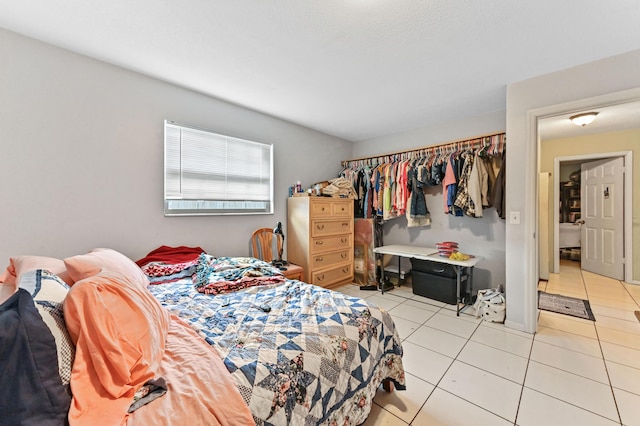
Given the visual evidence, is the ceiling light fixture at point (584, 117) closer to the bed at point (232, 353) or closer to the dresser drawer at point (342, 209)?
the dresser drawer at point (342, 209)

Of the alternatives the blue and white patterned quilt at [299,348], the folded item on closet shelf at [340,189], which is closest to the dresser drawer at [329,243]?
the folded item on closet shelf at [340,189]

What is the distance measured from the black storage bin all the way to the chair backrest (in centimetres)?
191

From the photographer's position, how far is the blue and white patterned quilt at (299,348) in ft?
3.32

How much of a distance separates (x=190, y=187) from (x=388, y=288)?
9.79ft

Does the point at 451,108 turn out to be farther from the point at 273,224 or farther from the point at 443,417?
the point at 443,417

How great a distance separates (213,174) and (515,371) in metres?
3.31

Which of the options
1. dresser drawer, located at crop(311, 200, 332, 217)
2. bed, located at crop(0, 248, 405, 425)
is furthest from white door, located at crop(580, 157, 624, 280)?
bed, located at crop(0, 248, 405, 425)

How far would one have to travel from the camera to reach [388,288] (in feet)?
12.5

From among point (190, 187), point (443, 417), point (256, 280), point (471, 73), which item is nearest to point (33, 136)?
point (190, 187)

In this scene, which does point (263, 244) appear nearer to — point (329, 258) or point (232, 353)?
point (329, 258)

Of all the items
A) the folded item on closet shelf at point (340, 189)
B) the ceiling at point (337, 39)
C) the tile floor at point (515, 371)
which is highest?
the ceiling at point (337, 39)

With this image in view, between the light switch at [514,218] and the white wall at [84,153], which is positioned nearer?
the white wall at [84,153]

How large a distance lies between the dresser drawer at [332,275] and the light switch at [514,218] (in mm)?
2171

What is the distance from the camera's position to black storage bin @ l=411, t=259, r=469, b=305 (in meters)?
3.18
